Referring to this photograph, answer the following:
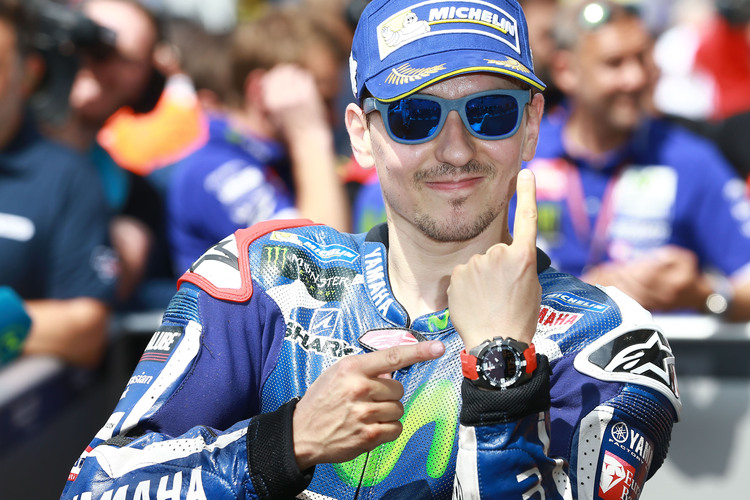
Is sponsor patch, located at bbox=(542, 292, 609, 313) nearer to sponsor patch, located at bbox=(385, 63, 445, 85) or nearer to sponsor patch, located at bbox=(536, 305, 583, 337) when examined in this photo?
sponsor patch, located at bbox=(536, 305, 583, 337)

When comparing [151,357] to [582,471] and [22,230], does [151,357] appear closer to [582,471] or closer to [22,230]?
[582,471]

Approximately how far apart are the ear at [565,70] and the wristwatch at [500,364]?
11.7 feet

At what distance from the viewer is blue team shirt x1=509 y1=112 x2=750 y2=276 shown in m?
4.61

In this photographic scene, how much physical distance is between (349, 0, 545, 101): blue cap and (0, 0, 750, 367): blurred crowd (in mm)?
2100

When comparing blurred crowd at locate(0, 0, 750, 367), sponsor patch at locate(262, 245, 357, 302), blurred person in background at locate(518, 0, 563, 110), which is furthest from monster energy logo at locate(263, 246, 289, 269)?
blurred person in background at locate(518, 0, 563, 110)

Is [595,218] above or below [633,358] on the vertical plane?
below

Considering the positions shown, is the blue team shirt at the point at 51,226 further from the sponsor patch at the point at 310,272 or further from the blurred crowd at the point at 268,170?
the sponsor patch at the point at 310,272

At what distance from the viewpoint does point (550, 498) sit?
180 centimetres

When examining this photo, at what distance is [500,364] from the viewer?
173 centimetres

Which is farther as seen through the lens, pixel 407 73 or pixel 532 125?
pixel 532 125

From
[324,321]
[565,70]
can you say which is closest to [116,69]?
[565,70]

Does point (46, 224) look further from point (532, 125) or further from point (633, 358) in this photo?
point (633, 358)

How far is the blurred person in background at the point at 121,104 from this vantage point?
4.93 metres

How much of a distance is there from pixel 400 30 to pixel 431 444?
958 mm
